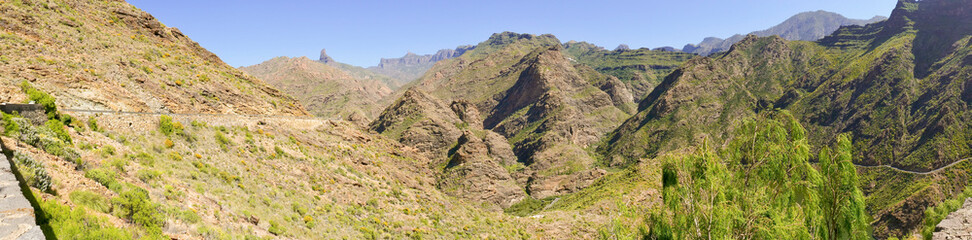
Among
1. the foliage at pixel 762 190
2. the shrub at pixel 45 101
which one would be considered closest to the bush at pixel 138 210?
the shrub at pixel 45 101

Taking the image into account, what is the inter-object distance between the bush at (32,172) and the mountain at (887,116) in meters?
136

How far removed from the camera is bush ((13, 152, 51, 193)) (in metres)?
10.1

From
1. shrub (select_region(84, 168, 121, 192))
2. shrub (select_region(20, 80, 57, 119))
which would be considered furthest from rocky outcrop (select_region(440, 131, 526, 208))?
shrub (select_region(84, 168, 121, 192))

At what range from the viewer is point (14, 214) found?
6203 mm

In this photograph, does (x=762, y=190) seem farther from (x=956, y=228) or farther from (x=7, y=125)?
(x=7, y=125)

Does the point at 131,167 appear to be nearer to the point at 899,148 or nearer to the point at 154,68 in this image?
the point at 154,68

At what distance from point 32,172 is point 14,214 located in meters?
6.31

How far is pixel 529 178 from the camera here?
490 feet

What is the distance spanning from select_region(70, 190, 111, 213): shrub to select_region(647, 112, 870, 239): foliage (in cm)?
2057

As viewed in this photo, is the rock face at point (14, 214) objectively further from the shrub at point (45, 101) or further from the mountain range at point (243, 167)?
the shrub at point (45, 101)

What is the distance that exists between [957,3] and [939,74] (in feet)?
303

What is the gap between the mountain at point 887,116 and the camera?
344 feet

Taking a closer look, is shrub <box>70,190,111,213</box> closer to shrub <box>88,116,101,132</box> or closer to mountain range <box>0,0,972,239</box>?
mountain range <box>0,0,972,239</box>

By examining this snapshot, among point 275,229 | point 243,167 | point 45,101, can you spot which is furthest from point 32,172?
point 243,167
